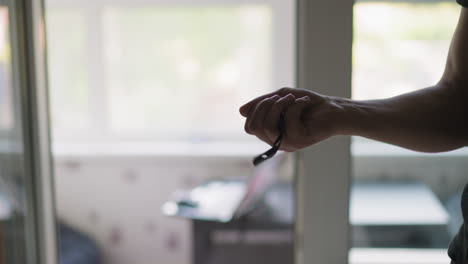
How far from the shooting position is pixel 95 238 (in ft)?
8.86

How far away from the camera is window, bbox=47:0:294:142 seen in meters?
2.66

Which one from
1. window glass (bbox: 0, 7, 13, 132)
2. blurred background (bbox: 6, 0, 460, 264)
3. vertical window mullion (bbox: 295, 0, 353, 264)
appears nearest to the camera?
vertical window mullion (bbox: 295, 0, 353, 264)

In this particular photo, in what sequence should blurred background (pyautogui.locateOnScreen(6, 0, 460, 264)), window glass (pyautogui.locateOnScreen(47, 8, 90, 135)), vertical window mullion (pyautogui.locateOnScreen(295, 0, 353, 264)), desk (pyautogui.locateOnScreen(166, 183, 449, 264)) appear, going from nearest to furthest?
vertical window mullion (pyautogui.locateOnScreen(295, 0, 353, 264))
desk (pyautogui.locateOnScreen(166, 183, 449, 264))
blurred background (pyautogui.locateOnScreen(6, 0, 460, 264))
window glass (pyautogui.locateOnScreen(47, 8, 90, 135))

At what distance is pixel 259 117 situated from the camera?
20.3 inches

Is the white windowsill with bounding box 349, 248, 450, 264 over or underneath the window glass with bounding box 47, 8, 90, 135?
underneath

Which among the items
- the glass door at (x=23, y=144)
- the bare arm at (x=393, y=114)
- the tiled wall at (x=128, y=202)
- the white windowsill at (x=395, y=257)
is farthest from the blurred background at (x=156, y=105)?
the bare arm at (x=393, y=114)

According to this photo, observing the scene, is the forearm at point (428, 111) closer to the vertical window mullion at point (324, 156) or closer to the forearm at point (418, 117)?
the forearm at point (418, 117)

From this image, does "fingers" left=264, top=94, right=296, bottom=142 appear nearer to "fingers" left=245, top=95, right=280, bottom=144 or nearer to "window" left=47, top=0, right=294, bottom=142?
"fingers" left=245, top=95, right=280, bottom=144

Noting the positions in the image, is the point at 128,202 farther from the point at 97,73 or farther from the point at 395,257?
the point at 395,257

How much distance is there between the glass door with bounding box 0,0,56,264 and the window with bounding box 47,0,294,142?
185 centimetres

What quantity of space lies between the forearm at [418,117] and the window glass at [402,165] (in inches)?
48.8

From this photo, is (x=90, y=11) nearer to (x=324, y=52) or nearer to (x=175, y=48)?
(x=175, y=48)

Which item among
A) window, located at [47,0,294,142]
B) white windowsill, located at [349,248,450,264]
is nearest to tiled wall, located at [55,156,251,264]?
window, located at [47,0,294,142]

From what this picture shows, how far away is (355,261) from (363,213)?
1.08 meters
